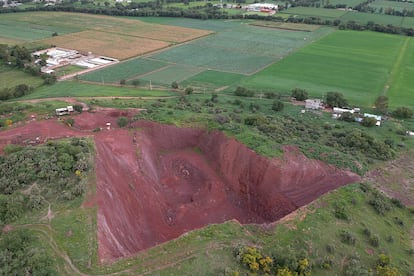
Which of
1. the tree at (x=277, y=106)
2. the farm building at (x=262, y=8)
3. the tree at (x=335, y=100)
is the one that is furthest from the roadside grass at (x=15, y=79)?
the farm building at (x=262, y=8)

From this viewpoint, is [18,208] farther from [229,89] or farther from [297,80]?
Result: [297,80]

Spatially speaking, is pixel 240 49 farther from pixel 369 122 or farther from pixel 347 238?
pixel 347 238

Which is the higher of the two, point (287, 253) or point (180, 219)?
point (287, 253)

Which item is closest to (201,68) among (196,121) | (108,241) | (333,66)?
(333,66)

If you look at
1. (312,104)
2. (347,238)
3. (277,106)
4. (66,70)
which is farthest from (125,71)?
(347,238)

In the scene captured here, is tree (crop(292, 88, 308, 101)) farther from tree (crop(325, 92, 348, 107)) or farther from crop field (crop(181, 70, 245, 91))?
crop field (crop(181, 70, 245, 91))

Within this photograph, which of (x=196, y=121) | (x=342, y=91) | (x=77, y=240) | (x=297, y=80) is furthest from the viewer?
(x=297, y=80)
